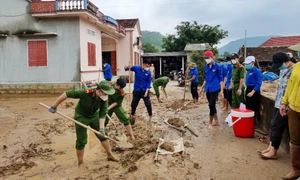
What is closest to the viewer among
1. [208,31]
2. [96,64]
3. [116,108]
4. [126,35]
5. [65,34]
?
[116,108]

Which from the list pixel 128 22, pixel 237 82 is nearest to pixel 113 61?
pixel 128 22

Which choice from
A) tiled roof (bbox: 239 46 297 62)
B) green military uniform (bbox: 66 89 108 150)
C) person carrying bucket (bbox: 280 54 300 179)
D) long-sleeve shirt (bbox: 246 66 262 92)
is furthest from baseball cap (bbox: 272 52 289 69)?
tiled roof (bbox: 239 46 297 62)

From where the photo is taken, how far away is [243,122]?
17.1 ft

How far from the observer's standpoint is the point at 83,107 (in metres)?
3.94

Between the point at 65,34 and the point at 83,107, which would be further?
the point at 65,34

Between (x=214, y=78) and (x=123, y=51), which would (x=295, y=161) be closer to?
(x=214, y=78)

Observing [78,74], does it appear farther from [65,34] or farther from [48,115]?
[48,115]

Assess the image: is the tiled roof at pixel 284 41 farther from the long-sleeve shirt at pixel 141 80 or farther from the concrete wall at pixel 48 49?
the long-sleeve shirt at pixel 141 80

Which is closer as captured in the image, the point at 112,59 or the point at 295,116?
the point at 295,116

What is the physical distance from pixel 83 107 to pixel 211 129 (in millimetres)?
3262

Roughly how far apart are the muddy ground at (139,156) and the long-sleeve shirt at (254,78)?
111cm

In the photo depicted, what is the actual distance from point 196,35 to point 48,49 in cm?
2285

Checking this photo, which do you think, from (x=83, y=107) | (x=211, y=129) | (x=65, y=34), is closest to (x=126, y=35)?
(x=65, y=34)

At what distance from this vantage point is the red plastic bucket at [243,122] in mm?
5156
